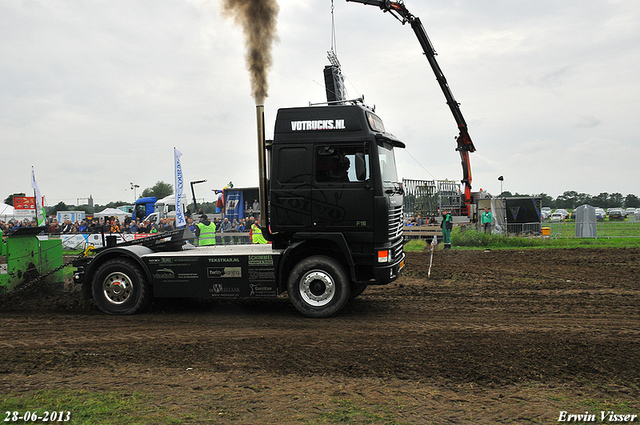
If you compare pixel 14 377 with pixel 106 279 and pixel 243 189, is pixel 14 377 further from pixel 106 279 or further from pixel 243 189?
pixel 243 189

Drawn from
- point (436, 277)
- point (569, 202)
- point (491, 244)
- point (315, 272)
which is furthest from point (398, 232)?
point (569, 202)

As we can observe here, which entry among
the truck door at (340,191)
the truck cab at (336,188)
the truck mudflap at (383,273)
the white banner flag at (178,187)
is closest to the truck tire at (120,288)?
the truck cab at (336,188)

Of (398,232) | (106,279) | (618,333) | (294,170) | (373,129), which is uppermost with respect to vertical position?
(373,129)

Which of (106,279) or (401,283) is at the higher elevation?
(106,279)

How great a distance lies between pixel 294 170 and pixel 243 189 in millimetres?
19050

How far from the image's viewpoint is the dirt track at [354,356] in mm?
4355

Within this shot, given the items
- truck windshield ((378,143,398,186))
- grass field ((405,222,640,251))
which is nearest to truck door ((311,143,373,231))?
truck windshield ((378,143,398,186))

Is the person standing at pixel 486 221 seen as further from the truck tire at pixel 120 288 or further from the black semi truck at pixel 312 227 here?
the truck tire at pixel 120 288

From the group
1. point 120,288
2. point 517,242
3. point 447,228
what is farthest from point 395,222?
point 517,242

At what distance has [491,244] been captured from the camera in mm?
20906

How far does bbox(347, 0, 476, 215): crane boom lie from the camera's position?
69.5 feet

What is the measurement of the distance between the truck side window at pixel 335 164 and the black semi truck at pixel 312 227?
2 cm

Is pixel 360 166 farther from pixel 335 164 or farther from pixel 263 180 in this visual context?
pixel 263 180

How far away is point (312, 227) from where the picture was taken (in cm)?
766
